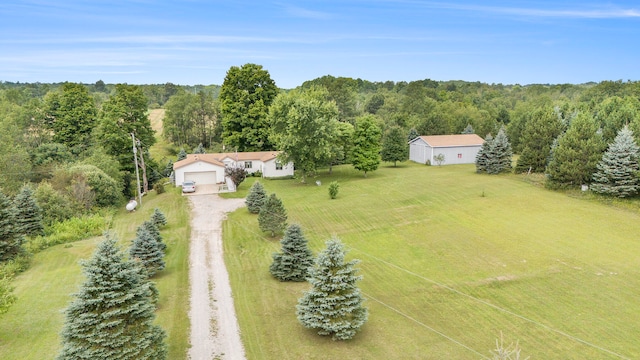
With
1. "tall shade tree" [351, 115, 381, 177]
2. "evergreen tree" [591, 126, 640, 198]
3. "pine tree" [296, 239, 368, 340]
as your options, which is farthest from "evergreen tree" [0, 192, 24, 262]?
"evergreen tree" [591, 126, 640, 198]

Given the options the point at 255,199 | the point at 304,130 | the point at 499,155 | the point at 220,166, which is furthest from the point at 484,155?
the point at 220,166

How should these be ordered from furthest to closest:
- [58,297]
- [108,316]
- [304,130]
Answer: [304,130]
[58,297]
[108,316]

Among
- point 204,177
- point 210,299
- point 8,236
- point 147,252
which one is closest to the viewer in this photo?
point 210,299

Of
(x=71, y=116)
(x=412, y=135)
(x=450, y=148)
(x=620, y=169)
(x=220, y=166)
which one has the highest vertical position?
(x=71, y=116)

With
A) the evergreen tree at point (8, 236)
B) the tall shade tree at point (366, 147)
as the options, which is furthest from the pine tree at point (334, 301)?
the tall shade tree at point (366, 147)

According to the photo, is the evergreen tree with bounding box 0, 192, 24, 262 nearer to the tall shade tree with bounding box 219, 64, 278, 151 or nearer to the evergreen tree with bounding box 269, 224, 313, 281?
the evergreen tree with bounding box 269, 224, 313, 281

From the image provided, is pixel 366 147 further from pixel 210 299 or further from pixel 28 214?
pixel 28 214

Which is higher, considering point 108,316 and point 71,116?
point 71,116
